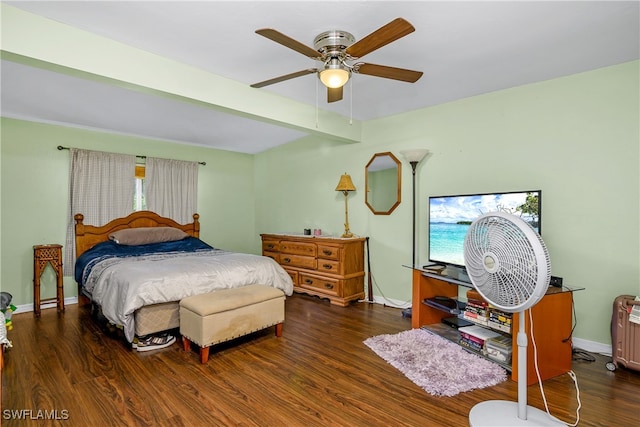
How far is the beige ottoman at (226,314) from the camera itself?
2.53m

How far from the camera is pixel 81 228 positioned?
4246mm

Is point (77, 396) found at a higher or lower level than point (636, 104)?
lower

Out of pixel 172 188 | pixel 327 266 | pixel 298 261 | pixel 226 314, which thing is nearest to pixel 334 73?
pixel 226 314

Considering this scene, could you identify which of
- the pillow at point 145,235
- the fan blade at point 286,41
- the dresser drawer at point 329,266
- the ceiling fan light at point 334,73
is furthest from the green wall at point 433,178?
the fan blade at point 286,41

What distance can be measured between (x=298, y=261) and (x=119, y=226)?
2.51 m

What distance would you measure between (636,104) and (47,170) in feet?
19.6

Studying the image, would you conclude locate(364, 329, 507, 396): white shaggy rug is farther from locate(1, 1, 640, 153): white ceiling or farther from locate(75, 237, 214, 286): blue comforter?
locate(75, 237, 214, 286): blue comforter

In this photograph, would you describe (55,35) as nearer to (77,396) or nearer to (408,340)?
(77,396)

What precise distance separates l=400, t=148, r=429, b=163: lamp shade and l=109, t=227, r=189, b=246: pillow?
3293 millimetres

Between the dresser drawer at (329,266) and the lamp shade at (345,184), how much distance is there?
93cm

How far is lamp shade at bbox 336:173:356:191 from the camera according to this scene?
423 centimetres

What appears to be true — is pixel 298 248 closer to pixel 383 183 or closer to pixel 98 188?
pixel 383 183

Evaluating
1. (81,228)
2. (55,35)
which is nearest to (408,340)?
(55,35)

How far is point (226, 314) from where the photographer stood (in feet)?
8.61
